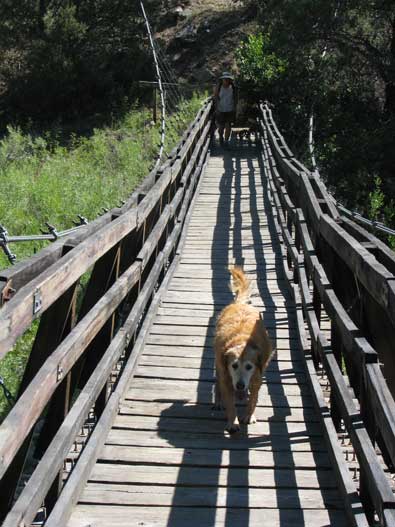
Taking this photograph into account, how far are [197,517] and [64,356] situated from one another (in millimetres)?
1140

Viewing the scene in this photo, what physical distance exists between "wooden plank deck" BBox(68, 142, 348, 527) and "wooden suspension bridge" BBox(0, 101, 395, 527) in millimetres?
13

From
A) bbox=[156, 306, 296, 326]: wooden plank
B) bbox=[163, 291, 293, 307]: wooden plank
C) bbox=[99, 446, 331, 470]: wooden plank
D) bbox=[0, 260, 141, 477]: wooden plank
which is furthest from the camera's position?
bbox=[163, 291, 293, 307]: wooden plank

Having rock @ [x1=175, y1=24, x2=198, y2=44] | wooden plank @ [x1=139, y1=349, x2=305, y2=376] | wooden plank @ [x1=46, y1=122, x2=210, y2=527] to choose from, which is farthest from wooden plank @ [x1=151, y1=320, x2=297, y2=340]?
rock @ [x1=175, y1=24, x2=198, y2=44]

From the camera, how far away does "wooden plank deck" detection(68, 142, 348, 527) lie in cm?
433

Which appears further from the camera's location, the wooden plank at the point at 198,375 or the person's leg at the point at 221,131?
the person's leg at the point at 221,131

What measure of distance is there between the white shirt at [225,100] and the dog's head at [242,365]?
15.6 metres

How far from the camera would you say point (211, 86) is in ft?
126

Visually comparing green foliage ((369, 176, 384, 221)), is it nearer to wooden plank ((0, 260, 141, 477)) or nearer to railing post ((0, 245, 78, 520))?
wooden plank ((0, 260, 141, 477))

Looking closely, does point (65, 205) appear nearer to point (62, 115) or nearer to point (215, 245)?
point (215, 245)

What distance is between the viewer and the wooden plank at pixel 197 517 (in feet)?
13.7

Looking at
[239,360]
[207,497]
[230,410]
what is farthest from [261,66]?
[207,497]

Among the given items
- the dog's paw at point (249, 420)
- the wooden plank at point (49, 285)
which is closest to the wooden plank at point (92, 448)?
the dog's paw at point (249, 420)

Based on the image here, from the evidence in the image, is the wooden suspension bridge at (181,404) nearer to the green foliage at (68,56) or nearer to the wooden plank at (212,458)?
the wooden plank at (212,458)

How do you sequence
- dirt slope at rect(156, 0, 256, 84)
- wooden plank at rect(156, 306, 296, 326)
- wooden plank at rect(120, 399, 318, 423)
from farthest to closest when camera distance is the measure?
dirt slope at rect(156, 0, 256, 84) < wooden plank at rect(156, 306, 296, 326) < wooden plank at rect(120, 399, 318, 423)
